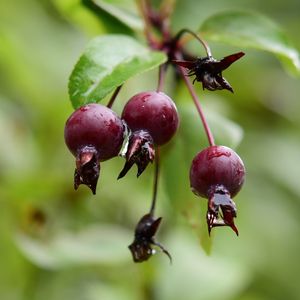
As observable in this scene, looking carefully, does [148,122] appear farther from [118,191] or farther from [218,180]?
[118,191]

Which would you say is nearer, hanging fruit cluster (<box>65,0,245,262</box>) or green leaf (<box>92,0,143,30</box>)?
hanging fruit cluster (<box>65,0,245,262</box>)

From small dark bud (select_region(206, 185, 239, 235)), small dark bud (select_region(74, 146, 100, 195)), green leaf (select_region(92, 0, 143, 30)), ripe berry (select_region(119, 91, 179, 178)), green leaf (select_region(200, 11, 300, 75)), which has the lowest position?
small dark bud (select_region(206, 185, 239, 235))

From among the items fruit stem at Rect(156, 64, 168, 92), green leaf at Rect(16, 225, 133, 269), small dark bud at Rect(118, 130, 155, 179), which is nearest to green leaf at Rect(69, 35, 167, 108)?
fruit stem at Rect(156, 64, 168, 92)

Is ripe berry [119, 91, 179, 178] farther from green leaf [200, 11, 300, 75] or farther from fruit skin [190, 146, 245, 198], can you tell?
green leaf [200, 11, 300, 75]

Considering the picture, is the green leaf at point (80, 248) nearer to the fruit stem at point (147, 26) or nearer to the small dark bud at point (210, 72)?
the fruit stem at point (147, 26)

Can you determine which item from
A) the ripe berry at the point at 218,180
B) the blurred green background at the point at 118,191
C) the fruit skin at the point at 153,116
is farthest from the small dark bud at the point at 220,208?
the blurred green background at the point at 118,191

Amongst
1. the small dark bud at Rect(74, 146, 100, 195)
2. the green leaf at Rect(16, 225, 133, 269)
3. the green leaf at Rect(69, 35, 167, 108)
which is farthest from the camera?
the green leaf at Rect(16, 225, 133, 269)

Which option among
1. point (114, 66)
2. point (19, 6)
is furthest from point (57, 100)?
point (114, 66)

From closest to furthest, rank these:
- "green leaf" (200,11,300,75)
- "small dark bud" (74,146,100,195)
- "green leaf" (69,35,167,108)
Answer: "small dark bud" (74,146,100,195) < "green leaf" (69,35,167,108) < "green leaf" (200,11,300,75)
